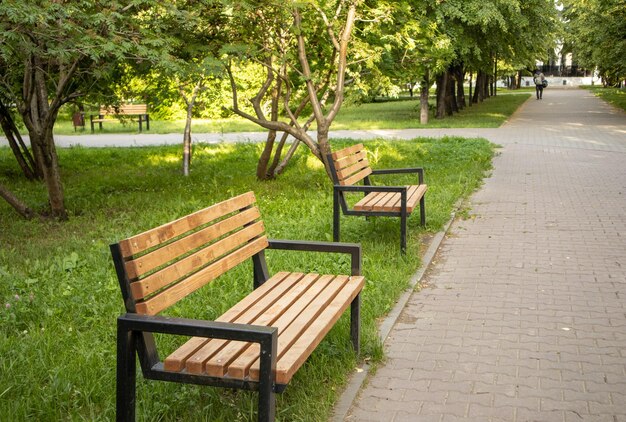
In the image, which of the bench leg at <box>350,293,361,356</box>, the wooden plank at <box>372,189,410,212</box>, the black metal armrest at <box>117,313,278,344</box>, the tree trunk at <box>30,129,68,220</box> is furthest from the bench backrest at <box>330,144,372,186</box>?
the black metal armrest at <box>117,313,278,344</box>

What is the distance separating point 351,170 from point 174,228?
4.30 m

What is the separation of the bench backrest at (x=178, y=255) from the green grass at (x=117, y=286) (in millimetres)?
606

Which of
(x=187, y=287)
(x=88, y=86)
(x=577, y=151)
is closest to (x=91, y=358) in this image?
(x=187, y=287)

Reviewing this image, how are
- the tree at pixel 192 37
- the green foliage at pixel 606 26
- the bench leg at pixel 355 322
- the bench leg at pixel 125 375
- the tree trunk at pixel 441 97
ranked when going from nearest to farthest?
1. the bench leg at pixel 125 375
2. the bench leg at pixel 355 322
3. the tree at pixel 192 37
4. the green foliage at pixel 606 26
5. the tree trunk at pixel 441 97

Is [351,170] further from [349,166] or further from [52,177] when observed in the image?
[52,177]

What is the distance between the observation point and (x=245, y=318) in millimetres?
3637

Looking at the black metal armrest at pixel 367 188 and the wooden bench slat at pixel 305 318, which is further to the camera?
the black metal armrest at pixel 367 188

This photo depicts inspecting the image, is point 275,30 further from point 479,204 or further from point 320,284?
point 320,284

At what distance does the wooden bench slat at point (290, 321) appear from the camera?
3029 mm

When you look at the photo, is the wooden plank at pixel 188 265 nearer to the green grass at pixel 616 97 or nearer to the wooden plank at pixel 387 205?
A: the wooden plank at pixel 387 205

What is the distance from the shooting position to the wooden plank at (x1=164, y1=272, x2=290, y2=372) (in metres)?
3.13

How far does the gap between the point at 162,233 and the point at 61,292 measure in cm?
255

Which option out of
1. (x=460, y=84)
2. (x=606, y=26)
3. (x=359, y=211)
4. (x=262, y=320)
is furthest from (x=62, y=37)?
(x=460, y=84)

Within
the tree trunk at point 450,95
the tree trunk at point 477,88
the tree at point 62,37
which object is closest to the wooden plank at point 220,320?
the tree at point 62,37
